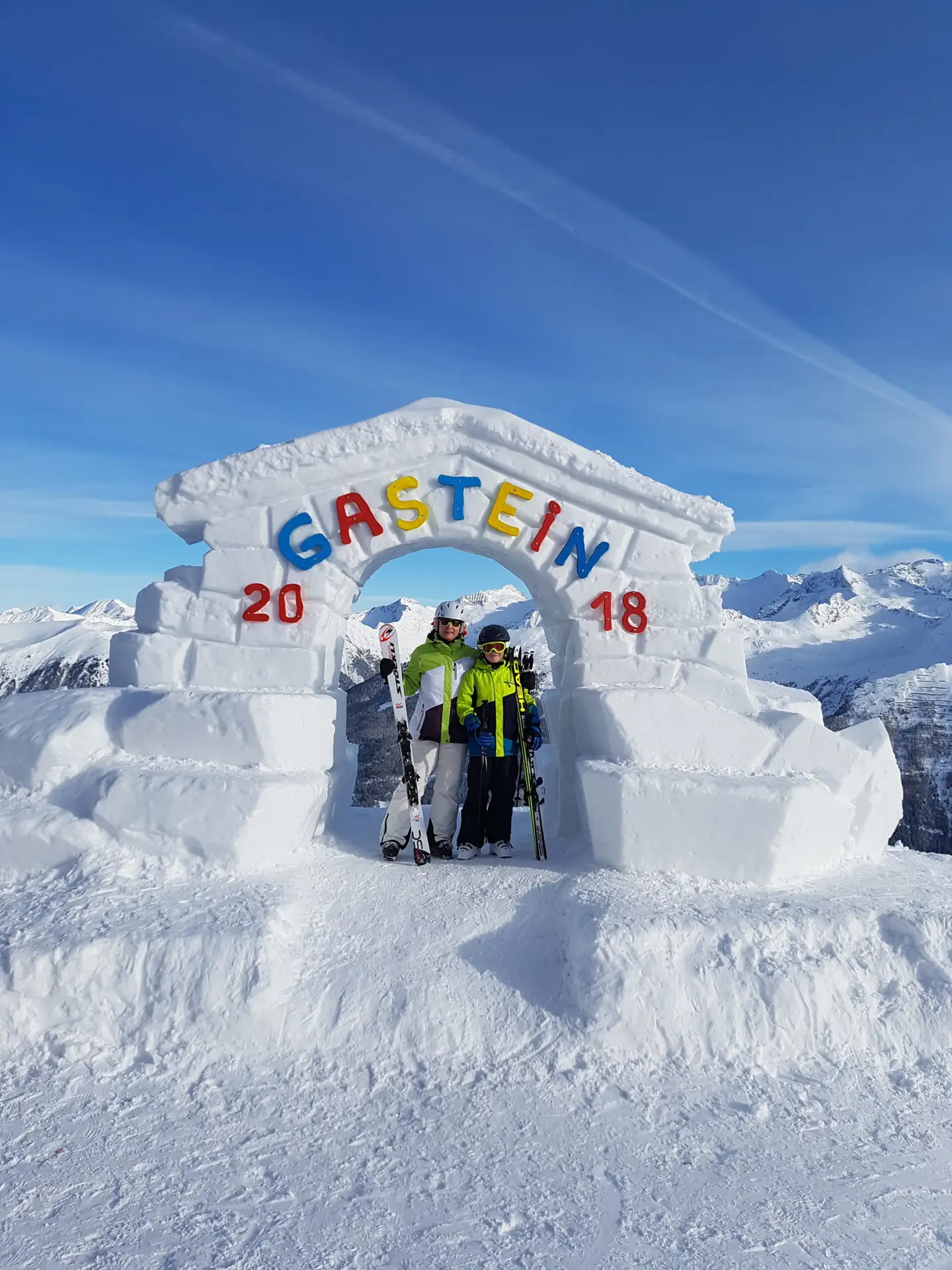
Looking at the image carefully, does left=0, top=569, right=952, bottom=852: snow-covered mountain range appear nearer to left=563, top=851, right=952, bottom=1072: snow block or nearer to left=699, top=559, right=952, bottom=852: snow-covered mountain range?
left=699, top=559, right=952, bottom=852: snow-covered mountain range

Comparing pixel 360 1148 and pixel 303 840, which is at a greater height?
pixel 303 840

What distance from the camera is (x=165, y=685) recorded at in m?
5.94

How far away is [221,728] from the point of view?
18.3 ft

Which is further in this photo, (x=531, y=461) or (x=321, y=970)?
(x=531, y=461)

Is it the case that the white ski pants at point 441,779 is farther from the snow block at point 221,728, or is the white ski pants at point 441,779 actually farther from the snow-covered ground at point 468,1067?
the snow block at point 221,728

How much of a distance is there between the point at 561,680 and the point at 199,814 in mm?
2989

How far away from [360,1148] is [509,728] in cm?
308

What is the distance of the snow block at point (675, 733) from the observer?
5684 mm

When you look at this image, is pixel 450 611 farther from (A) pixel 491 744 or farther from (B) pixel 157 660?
(B) pixel 157 660

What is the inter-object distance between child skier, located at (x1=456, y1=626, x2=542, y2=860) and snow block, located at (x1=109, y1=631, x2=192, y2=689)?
202cm

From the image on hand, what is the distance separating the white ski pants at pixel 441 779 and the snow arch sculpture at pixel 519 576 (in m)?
0.63

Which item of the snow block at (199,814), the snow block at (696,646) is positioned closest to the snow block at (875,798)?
the snow block at (696,646)

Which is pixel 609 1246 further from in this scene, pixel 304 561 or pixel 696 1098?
pixel 304 561

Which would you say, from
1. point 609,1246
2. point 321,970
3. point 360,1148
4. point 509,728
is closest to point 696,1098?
point 609,1246
